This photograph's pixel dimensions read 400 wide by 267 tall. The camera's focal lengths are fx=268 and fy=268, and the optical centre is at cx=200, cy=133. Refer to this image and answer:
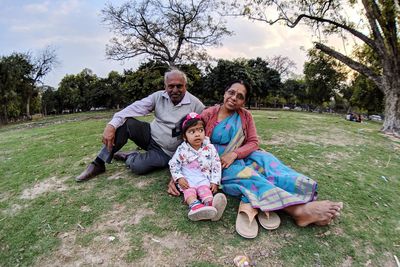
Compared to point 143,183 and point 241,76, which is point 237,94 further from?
point 241,76

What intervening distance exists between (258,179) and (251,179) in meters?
0.08

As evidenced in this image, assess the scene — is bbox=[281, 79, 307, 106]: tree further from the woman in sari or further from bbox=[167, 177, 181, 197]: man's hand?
bbox=[167, 177, 181, 197]: man's hand

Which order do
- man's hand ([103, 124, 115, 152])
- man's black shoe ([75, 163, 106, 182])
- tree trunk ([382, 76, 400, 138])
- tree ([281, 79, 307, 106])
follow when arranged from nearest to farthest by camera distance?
man's hand ([103, 124, 115, 152]) < man's black shoe ([75, 163, 106, 182]) < tree trunk ([382, 76, 400, 138]) < tree ([281, 79, 307, 106])

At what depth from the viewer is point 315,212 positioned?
7.92 feet

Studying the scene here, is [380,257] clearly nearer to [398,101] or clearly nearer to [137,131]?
[137,131]

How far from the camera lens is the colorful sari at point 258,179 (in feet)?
8.21

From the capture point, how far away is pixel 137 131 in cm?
346

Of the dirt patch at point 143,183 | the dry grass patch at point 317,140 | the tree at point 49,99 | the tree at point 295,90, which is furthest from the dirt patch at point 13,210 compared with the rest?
the tree at point 49,99

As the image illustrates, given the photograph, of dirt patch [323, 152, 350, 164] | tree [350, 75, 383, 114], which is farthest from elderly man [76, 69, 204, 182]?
tree [350, 75, 383, 114]

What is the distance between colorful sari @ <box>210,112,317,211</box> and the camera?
250 centimetres

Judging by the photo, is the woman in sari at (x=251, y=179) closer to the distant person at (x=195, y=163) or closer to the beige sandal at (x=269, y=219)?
the beige sandal at (x=269, y=219)

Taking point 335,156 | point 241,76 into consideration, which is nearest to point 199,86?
point 241,76

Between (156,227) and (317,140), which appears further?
(317,140)

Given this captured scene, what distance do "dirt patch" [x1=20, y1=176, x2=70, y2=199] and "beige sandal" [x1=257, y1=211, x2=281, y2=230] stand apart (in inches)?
98.9
